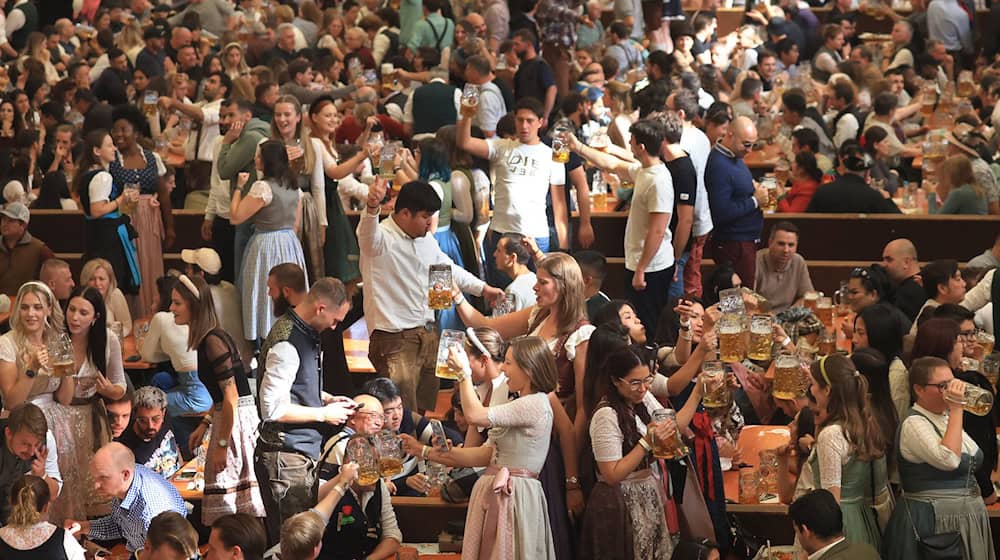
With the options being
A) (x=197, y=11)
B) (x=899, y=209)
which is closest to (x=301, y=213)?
(x=899, y=209)

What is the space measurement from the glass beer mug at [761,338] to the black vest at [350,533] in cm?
143

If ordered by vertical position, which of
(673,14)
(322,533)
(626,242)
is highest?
(673,14)

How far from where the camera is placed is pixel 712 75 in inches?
444

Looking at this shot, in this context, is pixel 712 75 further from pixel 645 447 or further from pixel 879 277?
pixel 645 447

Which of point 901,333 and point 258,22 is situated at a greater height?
point 258,22

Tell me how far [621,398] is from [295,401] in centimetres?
122

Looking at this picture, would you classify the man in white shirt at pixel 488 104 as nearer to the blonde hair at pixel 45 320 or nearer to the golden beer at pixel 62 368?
the blonde hair at pixel 45 320

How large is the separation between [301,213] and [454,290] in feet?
6.03

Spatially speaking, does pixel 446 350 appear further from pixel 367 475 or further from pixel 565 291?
pixel 565 291

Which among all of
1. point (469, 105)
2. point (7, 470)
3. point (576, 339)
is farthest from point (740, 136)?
point (7, 470)

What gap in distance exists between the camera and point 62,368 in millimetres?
6480

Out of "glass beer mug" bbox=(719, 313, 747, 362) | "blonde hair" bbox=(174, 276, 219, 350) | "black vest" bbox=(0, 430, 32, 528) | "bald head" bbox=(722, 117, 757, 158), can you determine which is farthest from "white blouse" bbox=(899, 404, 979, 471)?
"black vest" bbox=(0, 430, 32, 528)

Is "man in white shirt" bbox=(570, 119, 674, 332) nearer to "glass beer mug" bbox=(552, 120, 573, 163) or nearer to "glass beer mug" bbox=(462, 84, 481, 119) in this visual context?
"glass beer mug" bbox=(552, 120, 573, 163)

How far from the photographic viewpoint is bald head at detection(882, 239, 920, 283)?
780cm
